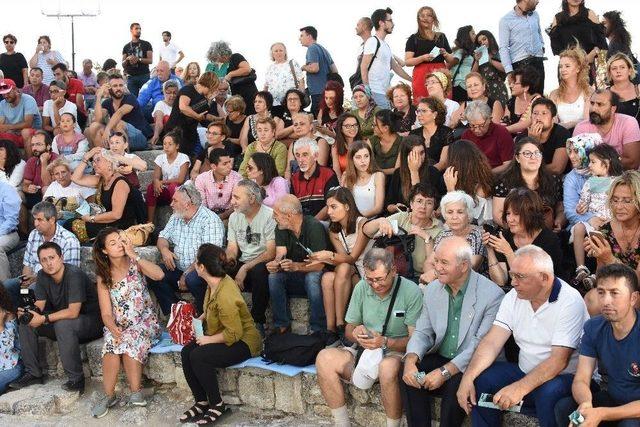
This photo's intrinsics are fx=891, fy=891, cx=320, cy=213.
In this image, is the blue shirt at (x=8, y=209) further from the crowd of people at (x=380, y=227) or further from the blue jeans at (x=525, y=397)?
the blue jeans at (x=525, y=397)

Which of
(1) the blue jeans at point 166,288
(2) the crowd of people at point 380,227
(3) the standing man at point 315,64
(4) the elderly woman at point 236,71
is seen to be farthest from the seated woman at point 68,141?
(1) the blue jeans at point 166,288

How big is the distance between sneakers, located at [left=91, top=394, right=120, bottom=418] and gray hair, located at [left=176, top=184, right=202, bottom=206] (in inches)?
70.2

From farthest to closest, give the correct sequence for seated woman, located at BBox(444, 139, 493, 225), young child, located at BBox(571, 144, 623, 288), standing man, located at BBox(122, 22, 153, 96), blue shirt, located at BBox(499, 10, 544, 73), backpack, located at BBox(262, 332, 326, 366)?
standing man, located at BBox(122, 22, 153, 96)
blue shirt, located at BBox(499, 10, 544, 73)
seated woman, located at BBox(444, 139, 493, 225)
backpack, located at BBox(262, 332, 326, 366)
young child, located at BBox(571, 144, 623, 288)

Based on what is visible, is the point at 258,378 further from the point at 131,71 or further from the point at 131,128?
the point at 131,71

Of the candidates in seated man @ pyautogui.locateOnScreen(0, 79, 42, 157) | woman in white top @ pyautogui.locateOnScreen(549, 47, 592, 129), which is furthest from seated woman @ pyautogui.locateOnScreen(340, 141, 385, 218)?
seated man @ pyautogui.locateOnScreen(0, 79, 42, 157)

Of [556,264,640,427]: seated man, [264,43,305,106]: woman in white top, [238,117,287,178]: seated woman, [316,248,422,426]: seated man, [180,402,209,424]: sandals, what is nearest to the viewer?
[556,264,640,427]: seated man

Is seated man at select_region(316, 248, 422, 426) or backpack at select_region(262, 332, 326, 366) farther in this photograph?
backpack at select_region(262, 332, 326, 366)

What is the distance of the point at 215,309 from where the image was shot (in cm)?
666

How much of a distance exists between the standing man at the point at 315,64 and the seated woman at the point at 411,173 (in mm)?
3491

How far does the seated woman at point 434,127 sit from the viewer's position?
796cm

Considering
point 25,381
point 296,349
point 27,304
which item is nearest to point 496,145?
point 296,349

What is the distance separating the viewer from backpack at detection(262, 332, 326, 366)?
653 centimetres

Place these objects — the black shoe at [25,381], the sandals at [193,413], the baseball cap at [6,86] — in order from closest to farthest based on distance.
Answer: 1. the sandals at [193,413]
2. the black shoe at [25,381]
3. the baseball cap at [6,86]

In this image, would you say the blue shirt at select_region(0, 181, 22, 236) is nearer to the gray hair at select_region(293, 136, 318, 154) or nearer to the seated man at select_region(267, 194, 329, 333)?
the gray hair at select_region(293, 136, 318, 154)
